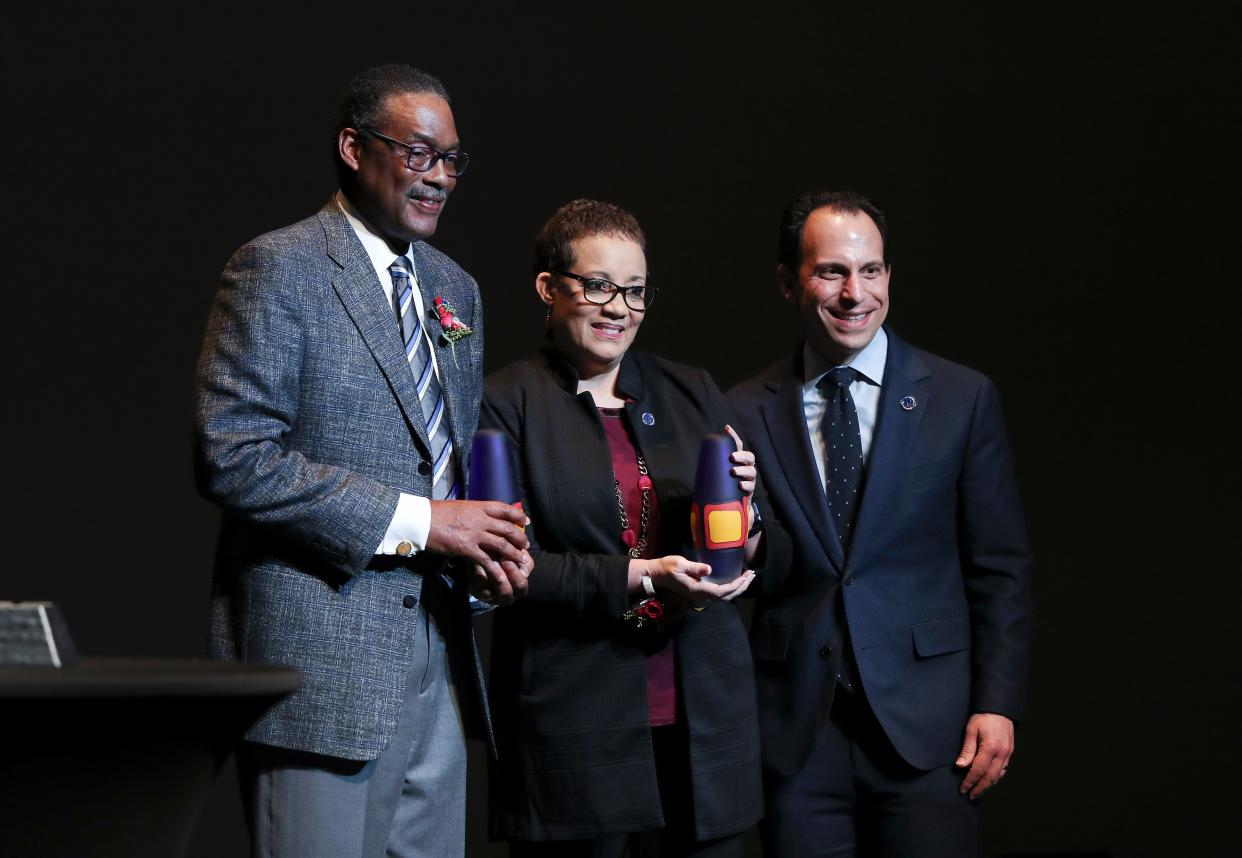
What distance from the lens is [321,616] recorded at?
1934 mm

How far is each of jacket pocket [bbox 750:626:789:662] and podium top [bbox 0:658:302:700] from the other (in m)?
1.38

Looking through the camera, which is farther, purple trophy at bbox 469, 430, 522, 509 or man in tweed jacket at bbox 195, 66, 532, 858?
purple trophy at bbox 469, 430, 522, 509

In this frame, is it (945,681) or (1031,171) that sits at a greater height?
(1031,171)

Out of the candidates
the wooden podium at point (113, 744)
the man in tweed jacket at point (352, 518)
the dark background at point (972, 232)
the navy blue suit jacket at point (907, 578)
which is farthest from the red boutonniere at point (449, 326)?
the dark background at point (972, 232)

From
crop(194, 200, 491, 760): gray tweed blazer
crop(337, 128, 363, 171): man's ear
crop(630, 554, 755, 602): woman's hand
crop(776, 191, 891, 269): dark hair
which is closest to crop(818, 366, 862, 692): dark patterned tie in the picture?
crop(776, 191, 891, 269): dark hair

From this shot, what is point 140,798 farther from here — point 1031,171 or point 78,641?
point 1031,171

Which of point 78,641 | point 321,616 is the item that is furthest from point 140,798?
point 78,641

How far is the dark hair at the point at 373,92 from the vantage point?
6.89 feet

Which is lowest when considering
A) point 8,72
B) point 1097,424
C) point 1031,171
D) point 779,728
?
point 779,728

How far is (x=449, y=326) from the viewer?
2.15 meters

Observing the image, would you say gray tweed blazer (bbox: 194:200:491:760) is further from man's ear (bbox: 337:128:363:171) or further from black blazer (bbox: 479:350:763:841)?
black blazer (bbox: 479:350:763:841)

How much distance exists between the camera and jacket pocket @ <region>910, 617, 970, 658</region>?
96.2 inches

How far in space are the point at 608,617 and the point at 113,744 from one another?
1.14 m

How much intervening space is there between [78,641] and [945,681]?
7.49ft
